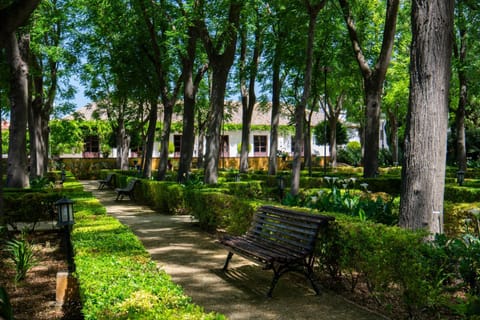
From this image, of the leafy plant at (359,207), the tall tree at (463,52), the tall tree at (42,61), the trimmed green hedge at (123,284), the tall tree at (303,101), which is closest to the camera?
the trimmed green hedge at (123,284)

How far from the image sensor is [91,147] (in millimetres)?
36938

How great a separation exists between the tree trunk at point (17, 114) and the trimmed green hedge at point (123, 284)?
6583 mm

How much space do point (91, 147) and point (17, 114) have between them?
1071 inches

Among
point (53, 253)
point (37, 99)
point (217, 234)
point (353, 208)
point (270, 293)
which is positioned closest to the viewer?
point (270, 293)

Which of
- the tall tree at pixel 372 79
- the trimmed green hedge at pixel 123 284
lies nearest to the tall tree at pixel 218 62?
the tall tree at pixel 372 79

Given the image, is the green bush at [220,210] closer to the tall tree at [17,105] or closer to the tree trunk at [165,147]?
the tall tree at [17,105]

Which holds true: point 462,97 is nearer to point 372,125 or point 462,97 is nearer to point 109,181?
point 372,125

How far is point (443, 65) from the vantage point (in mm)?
4883

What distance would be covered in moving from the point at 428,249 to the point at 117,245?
3235 millimetres

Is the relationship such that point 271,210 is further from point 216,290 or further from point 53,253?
point 53,253

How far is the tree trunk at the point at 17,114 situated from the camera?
35.0 feet

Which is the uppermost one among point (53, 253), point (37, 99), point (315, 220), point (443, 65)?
point (37, 99)

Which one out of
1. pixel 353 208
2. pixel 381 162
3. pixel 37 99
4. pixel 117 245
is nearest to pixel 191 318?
pixel 117 245

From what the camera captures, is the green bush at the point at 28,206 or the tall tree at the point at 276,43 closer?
the green bush at the point at 28,206
